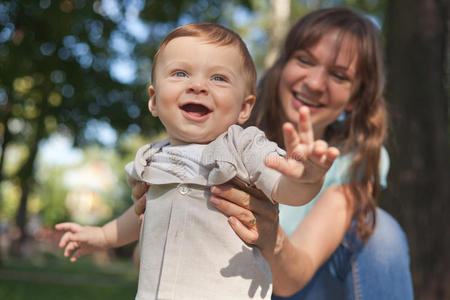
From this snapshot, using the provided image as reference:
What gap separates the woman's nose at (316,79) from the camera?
270cm

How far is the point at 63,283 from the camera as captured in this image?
9555 millimetres

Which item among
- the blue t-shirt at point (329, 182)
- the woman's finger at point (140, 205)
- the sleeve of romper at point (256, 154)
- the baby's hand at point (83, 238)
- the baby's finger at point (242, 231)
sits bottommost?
the blue t-shirt at point (329, 182)

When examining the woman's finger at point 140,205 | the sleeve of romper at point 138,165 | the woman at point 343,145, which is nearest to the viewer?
the sleeve of romper at point 138,165

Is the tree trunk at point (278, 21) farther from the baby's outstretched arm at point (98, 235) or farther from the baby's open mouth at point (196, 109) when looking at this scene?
the baby's open mouth at point (196, 109)

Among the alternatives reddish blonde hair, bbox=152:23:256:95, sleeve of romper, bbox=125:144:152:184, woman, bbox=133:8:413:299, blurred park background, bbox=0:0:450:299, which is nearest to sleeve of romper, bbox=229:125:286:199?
reddish blonde hair, bbox=152:23:256:95

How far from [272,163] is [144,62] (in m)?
8.54

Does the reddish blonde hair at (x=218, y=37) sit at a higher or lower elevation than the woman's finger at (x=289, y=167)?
higher

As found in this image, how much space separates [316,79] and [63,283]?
27.0 feet

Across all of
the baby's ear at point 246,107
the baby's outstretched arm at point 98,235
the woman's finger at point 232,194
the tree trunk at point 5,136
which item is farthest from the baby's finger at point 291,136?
the tree trunk at point 5,136

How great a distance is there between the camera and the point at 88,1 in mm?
5922

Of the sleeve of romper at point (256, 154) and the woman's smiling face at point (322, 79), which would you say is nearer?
the sleeve of romper at point (256, 154)

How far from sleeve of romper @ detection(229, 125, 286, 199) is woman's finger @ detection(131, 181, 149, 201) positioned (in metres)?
0.40

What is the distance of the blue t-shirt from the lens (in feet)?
8.98

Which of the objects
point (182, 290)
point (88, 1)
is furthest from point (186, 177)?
point (88, 1)
